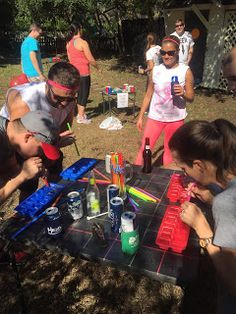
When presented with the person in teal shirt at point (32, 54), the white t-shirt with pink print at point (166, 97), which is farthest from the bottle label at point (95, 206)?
the person in teal shirt at point (32, 54)

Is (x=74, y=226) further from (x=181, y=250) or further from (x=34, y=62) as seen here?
(x=34, y=62)

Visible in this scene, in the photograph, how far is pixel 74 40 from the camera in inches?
273

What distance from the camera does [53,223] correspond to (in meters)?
2.12

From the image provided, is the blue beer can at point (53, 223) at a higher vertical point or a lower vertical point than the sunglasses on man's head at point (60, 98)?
lower

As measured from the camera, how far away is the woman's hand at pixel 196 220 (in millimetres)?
1848

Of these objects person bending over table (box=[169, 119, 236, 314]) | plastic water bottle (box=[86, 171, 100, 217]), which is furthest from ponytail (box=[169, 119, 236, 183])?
plastic water bottle (box=[86, 171, 100, 217])

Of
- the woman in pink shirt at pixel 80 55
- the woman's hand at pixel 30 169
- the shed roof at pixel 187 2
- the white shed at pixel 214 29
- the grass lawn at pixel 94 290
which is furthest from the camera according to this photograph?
the white shed at pixel 214 29

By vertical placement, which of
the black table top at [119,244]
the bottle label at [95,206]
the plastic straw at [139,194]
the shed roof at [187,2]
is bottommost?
the black table top at [119,244]

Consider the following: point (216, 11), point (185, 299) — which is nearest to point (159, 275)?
point (185, 299)

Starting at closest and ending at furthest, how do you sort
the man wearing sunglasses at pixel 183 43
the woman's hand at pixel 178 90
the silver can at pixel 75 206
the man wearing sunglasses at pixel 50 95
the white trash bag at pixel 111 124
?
the silver can at pixel 75 206 < the man wearing sunglasses at pixel 50 95 < the woman's hand at pixel 178 90 < the white trash bag at pixel 111 124 < the man wearing sunglasses at pixel 183 43

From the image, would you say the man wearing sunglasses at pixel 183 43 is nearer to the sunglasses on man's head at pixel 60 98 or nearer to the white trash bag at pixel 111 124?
the white trash bag at pixel 111 124

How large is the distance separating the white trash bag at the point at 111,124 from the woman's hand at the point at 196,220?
542 centimetres

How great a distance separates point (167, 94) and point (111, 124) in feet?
11.4

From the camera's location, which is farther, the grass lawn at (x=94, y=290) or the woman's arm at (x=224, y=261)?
the grass lawn at (x=94, y=290)
